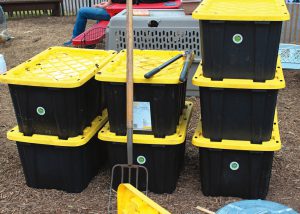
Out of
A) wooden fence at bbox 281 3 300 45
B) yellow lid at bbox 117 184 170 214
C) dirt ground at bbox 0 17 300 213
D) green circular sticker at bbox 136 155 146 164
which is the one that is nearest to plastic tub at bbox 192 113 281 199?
dirt ground at bbox 0 17 300 213

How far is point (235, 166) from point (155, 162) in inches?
23.2

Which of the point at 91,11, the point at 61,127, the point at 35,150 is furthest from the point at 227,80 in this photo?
the point at 91,11

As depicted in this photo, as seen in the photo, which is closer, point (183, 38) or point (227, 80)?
point (227, 80)

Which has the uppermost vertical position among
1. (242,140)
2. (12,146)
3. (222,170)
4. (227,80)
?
(227,80)

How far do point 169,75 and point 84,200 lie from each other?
117 cm

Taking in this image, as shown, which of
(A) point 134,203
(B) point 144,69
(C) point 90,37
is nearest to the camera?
(A) point 134,203

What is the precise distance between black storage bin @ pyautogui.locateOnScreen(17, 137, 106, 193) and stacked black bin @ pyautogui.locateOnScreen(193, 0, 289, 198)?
90 cm

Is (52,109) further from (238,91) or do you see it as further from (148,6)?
(148,6)

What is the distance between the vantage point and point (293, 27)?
22.5 ft

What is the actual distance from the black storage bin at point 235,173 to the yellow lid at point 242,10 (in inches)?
37.9

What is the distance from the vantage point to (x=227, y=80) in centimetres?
300

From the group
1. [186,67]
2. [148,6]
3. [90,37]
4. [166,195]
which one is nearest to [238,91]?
[186,67]

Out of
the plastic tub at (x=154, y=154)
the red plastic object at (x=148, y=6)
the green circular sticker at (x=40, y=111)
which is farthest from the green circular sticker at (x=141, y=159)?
the red plastic object at (x=148, y=6)

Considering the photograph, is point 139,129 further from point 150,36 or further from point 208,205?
point 150,36
